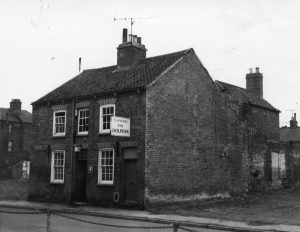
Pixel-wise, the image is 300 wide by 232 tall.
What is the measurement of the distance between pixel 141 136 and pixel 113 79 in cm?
501

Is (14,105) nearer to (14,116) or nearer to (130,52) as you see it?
(14,116)

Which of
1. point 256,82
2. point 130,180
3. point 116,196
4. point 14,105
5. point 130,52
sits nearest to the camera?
point 130,180

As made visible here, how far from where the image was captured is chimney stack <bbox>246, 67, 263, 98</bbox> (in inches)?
1453

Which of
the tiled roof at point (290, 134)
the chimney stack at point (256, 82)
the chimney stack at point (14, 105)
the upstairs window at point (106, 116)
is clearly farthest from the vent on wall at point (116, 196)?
the chimney stack at point (14, 105)

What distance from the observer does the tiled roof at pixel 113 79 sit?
2298 centimetres

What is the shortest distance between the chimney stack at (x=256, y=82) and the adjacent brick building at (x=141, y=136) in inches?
318

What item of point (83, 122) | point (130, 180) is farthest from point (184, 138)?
point (83, 122)

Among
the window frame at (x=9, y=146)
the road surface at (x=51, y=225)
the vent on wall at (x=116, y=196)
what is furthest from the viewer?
the window frame at (x=9, y=146)

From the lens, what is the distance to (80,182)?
24406 millimetres

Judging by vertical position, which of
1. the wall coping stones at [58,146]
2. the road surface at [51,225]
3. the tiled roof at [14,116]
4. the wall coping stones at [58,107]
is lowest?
the road surface at [51,225]

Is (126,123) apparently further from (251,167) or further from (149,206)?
(251,167)

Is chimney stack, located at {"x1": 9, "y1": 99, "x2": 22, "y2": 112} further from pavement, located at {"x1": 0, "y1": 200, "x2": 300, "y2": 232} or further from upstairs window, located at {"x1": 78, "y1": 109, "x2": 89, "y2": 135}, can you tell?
upstairs window, located at {"x1": 78, "y1": 109, "x2": 89, "y2": 135}

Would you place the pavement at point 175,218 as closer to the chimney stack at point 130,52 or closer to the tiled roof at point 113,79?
the tiled roof at point 113,79

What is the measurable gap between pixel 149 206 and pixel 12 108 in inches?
1659
